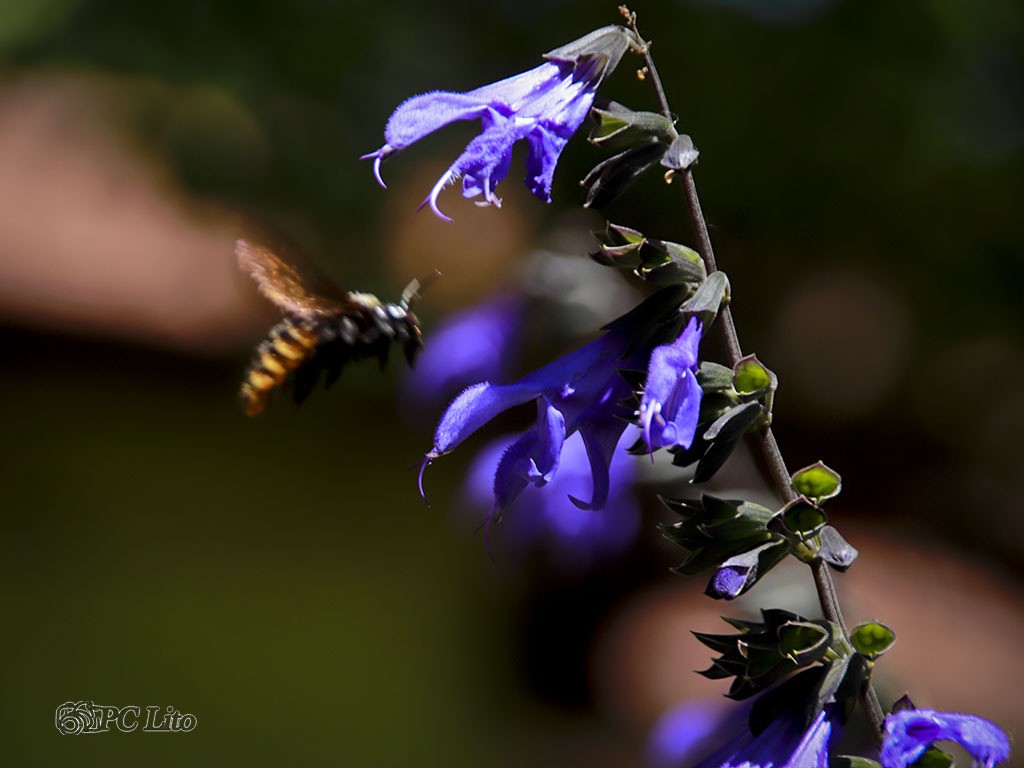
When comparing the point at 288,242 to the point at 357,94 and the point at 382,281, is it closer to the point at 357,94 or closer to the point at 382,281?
the point at 382,281

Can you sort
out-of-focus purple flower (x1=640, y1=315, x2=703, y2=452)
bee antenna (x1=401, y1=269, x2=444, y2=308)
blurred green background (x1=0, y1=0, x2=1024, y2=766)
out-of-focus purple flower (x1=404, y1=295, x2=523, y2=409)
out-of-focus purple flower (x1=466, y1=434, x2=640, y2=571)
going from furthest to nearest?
1. blurred green background (x1=0, y1=0, x2=1024, y2=766)
2. out-of-focus purple flower (x1=404, y1=295, x2=523, y2=409)
3. out-of-focus purple flower (x1=466, y1=434, x2=640, y2=571)
4. bee antenna (x1=401, y1=269, x2=444, y2=308)
5. out-of-focus purple flower (x1=640, y1=315, x2=703, y2=452)

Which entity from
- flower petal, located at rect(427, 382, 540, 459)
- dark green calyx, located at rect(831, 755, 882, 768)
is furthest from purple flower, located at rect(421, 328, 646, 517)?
dark green calyx, located at rect(831, 755, 882, 768)

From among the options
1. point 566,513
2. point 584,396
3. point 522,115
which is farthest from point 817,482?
point 566,513

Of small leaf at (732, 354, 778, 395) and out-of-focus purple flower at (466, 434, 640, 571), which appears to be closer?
small leaf at (732, 354, 778, 395)

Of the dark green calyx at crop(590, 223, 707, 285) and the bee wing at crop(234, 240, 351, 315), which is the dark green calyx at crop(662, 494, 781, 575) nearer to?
the dark green calyx at crop(590, 223, 707, 285)

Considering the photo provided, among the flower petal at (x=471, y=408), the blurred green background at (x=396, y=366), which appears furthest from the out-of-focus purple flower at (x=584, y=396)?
the blurred green background at (x=396, y=366)

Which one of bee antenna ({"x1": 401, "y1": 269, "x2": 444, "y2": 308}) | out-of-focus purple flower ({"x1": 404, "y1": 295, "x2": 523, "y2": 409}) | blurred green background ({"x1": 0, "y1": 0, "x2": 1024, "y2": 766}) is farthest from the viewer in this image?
blurred green background ({"x1": 0, "y1": 0, "x2": 1024, "y2": 766})

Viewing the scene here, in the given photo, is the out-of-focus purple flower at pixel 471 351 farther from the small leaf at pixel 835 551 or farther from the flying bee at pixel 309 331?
the small leaf at pixel 835 551

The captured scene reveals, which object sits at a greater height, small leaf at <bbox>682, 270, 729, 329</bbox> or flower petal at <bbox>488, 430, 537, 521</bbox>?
small leaf at <bbox>682, 270, 729, 329</bbox>

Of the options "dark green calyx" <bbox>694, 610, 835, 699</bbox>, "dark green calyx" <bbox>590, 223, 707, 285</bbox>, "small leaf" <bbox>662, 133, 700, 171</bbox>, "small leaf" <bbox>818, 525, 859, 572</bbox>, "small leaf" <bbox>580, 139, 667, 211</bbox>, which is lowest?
"dark green calyx" <bbox>694, 610, 835, 699</bbox>
